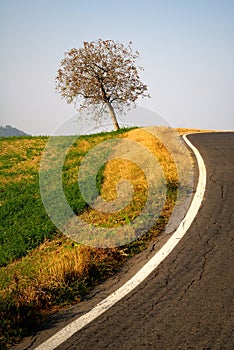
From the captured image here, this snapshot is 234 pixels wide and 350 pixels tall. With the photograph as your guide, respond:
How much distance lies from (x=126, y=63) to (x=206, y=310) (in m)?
28.5

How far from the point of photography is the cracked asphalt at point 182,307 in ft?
12.0

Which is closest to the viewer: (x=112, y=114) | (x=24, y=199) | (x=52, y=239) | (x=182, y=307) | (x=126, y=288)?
(x=182, y=307)

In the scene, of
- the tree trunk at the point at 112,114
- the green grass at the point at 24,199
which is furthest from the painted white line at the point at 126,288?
the tree trunk at the point at 112,114

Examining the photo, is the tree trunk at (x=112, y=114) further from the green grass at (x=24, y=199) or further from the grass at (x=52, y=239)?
the grass at (x=52, y=239)

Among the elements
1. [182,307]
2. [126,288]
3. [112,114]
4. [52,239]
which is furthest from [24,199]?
[112,114]

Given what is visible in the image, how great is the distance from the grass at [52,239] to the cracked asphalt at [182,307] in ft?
2.49

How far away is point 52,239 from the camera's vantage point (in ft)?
27.9

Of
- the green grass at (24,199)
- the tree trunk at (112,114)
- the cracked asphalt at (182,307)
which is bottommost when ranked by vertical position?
the cracked asphalt at (182,307)

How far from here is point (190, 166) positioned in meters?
11.9

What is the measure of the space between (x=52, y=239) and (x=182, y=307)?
16.0 feet

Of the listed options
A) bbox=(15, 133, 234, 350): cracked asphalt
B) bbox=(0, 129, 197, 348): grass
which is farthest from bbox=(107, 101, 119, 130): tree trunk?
bbox=(15, 133, 234, 350): cracked asphalt

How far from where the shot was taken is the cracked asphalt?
3.64 metres

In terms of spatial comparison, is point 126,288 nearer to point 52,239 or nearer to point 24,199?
point 52,239

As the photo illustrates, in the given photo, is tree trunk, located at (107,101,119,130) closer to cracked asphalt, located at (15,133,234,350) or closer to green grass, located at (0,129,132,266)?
green grass, located at (0,129,132,266)
